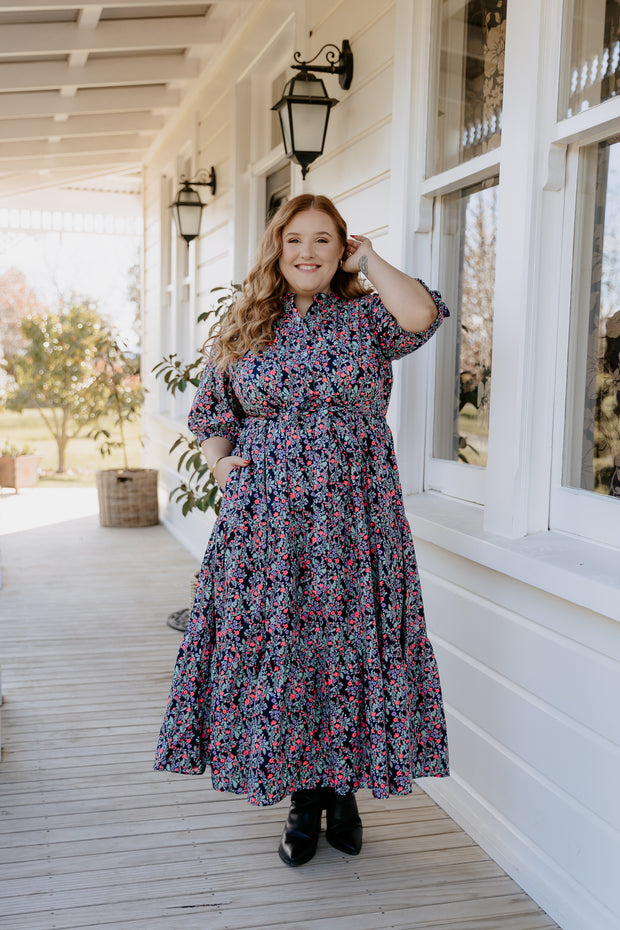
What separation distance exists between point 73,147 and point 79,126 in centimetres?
59

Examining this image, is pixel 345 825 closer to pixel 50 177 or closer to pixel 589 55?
pixel 589 55

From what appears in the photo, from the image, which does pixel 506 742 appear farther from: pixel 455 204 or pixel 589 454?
pixel 455 204

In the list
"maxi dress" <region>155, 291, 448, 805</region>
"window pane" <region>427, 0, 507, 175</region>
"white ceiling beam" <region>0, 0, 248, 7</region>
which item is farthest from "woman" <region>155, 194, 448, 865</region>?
"white ceiling beam" <region>0, 0, 248, 7</region>

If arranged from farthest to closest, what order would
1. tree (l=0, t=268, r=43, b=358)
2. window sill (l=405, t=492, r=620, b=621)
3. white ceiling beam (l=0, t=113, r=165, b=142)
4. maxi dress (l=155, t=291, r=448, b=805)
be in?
1. tree (l=0, t=268, r=43, b=358)
2. white ceiling beam (l=0, t=113, r=165, b=142)
3. maxi dress (l=155, t=291, r=448, b=805)
4. window sill (l=405, t=492, r=620, b=621)

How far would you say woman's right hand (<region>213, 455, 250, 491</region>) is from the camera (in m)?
2.15

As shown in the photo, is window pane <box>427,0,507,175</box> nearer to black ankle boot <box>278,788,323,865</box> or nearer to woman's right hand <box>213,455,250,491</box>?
woman's right hand <box>213,455,250,491</box>

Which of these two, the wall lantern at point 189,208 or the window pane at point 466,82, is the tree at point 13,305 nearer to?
the wall lantern at point 189,208

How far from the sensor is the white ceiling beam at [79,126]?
6.31 metres

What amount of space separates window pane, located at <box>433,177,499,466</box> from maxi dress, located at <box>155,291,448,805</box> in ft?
1.59

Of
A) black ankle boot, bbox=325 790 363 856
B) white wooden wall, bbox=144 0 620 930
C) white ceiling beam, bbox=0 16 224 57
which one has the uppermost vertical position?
white ceiling beam, bbox=0 16 224 57

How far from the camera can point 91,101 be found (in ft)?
19.4

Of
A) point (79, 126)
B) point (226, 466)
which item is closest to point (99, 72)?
point (79, 126)

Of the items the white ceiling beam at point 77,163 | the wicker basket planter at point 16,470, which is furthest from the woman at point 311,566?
the wicker basket planter at point 16,470

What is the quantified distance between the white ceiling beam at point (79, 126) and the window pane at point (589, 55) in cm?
514
